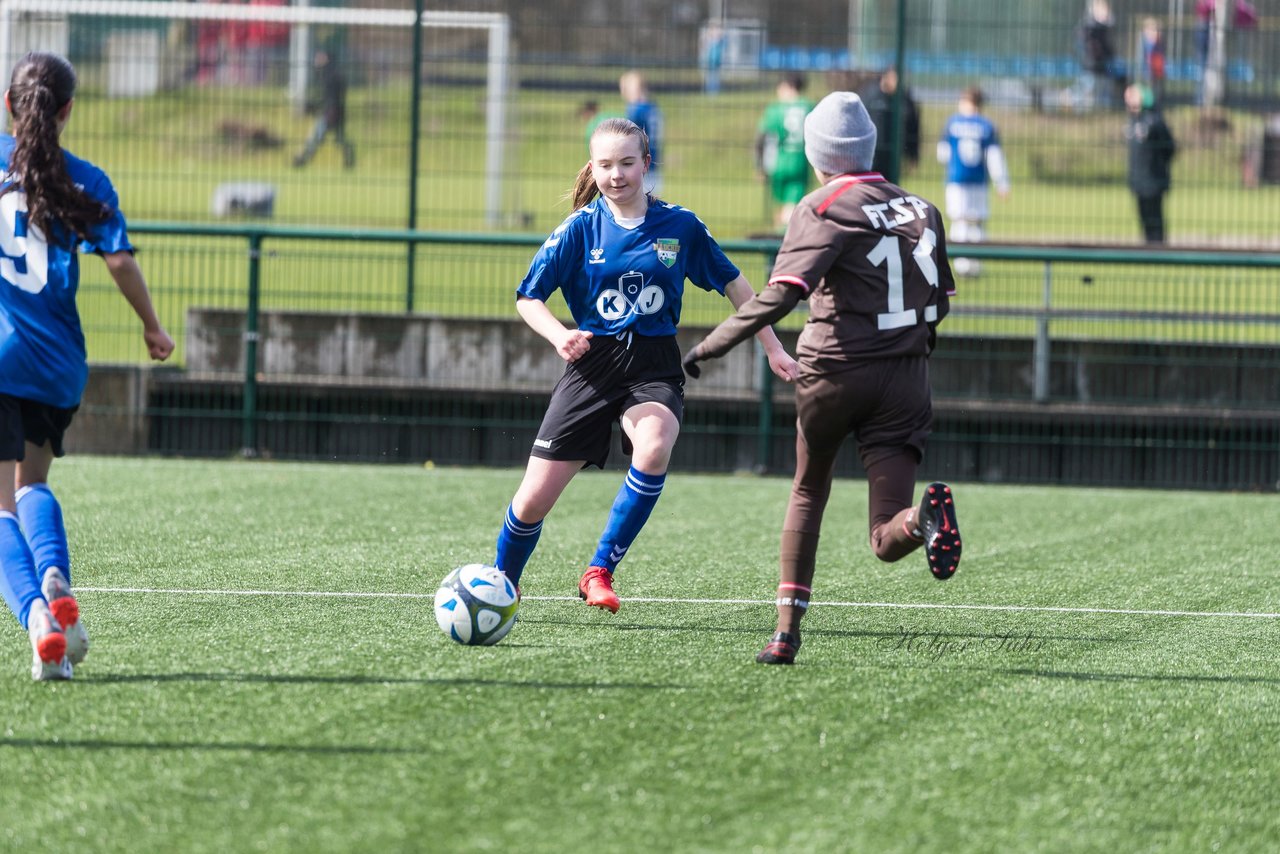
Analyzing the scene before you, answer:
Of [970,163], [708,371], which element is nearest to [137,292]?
[708,371]

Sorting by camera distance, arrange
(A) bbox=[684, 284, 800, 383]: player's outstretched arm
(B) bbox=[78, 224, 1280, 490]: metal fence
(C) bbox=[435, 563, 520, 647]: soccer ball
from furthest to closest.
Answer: (B) bbox=[78, 224, 1280, 490]: metal fence
(C) bbox=[435, 563, 520, 647]: soccer ball
(A) bbox=[684, 284, 800, 383]: player's outstretched arm

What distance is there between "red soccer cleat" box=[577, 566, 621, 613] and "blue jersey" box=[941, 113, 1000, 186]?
9.76 m

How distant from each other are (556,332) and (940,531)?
148 centimetres

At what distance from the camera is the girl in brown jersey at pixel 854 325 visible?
520 centimetres

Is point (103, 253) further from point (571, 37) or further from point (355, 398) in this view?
point (571, 37)

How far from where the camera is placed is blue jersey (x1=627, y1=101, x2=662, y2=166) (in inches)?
552

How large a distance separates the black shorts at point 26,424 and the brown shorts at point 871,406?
6.88 ft

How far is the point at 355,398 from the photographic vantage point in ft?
38.3

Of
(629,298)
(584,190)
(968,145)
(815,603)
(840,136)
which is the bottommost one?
(815,603)

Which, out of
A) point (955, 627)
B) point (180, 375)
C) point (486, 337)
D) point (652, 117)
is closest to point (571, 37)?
point (652, 117)

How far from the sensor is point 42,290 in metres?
4.96

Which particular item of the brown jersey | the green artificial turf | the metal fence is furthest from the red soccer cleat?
the metal fence

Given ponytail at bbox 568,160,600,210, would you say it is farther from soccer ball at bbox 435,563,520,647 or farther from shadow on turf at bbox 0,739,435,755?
shadow on turf at bbox 0,739,435,755

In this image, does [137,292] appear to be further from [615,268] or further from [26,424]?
[615,268]
